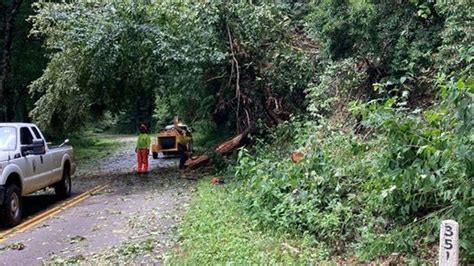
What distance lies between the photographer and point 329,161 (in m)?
8.98

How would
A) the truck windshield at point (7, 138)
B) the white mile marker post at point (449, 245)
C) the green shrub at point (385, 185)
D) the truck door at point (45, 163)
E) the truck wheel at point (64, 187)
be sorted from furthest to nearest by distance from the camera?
the truck wheel at point (64, 187), the truck door at point (45, 163), the truck windshield at point (7, 138), the green shrub at point (385, 185), the white mile marker post at point (449, 245)

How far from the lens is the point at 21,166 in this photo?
10508 mm

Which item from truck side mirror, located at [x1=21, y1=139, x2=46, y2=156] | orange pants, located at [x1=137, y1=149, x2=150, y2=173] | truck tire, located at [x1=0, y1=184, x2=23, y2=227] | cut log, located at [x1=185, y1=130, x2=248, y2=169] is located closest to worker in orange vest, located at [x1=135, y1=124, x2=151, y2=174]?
orange pants, located at [x1=137, y1=149, x2=150, y2=173]

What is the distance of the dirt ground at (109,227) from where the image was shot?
7.70 metres

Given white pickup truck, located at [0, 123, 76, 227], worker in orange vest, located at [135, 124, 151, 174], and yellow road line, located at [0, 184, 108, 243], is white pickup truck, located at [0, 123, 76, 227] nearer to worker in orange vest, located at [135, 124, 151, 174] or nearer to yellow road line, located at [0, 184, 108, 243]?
yellow road line, located at [0, 184, 108, 243]

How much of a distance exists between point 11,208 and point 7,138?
1790 millimetres

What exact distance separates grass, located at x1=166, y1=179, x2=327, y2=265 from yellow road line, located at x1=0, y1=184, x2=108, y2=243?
3.15 meters

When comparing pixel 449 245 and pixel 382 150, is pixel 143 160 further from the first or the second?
pixel 449 245

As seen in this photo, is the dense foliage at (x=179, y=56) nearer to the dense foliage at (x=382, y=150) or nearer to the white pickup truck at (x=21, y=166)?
the dense foliage at (x=382, y=150)

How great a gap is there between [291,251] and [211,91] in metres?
12.0

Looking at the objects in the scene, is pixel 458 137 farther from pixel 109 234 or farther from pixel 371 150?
pixel 109 234

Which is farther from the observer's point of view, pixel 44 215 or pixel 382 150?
pixel 44 215

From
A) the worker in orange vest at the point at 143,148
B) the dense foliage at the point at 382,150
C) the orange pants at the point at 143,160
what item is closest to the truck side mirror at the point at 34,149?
the dense foliage at the point at 382,150

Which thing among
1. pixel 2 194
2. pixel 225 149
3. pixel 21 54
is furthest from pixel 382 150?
pixel 21 54
